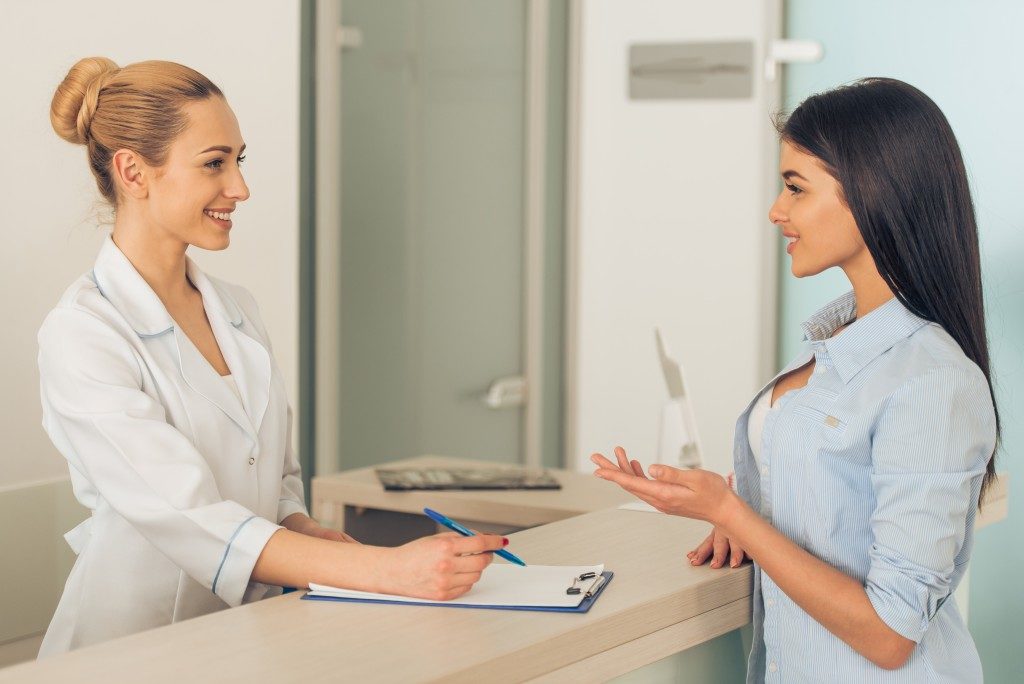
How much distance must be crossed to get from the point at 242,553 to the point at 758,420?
0.71 m

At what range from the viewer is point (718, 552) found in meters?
1.69

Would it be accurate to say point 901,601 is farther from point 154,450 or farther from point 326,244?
point 326,244

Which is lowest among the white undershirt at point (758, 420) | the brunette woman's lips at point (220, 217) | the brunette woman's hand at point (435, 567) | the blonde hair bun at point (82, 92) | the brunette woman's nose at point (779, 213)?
the brunette woman's hand at point (435, 567)

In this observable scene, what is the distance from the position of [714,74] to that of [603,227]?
0.66 metres

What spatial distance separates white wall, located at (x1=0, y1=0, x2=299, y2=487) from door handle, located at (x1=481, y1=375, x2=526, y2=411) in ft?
5.48

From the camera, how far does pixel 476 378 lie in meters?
4.14

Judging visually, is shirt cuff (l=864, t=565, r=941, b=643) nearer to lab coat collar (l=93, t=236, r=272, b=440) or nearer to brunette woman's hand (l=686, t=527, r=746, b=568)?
brunette woman's hand (l=686, t=527, r=746, b=568)

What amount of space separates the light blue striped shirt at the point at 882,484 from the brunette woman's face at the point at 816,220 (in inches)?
3.4

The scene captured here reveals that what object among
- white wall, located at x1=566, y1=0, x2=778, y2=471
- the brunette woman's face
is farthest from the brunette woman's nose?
white wall, located at x1=566, y1=0, x2=778, y2=471

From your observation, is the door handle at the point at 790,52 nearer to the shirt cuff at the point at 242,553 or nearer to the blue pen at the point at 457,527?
the blue pen at the point at 457,527

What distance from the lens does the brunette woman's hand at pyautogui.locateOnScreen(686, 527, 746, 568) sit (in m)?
1.69

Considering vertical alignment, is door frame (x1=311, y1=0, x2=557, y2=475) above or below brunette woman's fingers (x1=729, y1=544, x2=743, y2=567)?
above

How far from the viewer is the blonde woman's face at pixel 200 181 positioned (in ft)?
5.94

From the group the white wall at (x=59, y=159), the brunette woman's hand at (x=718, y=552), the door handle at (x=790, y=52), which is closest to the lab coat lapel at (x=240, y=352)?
the white wall at (x=59, y=159)
